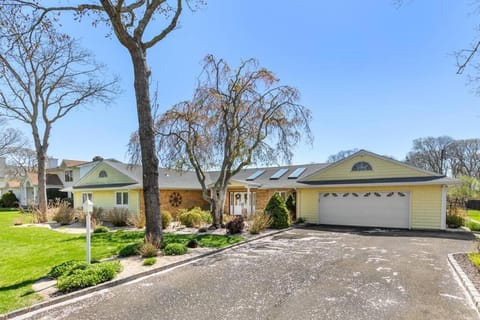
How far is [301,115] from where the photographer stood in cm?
1390

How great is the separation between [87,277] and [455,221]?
682 inches

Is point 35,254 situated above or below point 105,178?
below

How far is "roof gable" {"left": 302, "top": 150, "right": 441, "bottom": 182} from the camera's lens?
14881 mm

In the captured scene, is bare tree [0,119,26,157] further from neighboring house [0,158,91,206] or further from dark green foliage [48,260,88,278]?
dark green foliage [48,260,88,278]

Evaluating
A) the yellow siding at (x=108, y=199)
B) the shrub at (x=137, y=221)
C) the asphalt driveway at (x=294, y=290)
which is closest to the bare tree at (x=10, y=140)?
the yellow siding at (x=108, y=199)

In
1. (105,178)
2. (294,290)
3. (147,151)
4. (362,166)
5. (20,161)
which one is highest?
(147,151)

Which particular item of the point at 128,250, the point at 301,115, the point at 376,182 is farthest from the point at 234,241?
the point at 376,182

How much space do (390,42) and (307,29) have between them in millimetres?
3487

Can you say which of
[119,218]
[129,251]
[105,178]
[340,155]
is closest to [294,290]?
[129,251]

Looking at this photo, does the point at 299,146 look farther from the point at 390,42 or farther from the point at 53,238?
the point at 53,238

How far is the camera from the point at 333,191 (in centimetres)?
1653

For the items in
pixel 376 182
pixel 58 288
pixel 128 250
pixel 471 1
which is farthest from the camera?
pixel 376 182

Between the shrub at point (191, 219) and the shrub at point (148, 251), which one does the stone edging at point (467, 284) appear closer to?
the shrub at point (148, 251)

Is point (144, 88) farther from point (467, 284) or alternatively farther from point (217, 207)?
point (467, 284)
